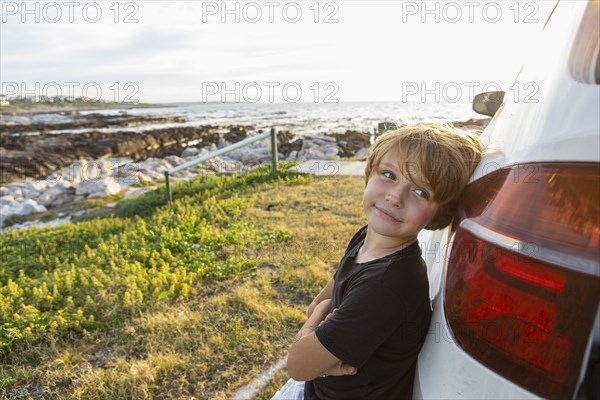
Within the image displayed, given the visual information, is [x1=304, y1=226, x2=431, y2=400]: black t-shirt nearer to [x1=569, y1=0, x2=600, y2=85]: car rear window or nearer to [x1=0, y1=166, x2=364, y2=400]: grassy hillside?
[x1=569, y1=0, x2=600, y2=85]: car rear window

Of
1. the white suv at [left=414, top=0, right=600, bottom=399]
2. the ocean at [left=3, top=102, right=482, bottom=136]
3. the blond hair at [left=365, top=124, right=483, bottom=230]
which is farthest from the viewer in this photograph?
the ocean at [left=3, top=102, right=482, bottom=136]

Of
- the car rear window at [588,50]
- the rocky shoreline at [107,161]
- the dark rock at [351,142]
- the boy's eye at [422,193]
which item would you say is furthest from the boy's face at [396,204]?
the dark rock at [351,142]

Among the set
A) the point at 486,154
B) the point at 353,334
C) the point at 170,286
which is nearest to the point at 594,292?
the point at 486,154

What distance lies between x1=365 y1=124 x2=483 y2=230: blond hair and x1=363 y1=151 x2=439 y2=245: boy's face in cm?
2

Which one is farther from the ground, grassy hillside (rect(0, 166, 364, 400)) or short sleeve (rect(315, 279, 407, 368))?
short sleeve (rect(315, 279, 407, 368))

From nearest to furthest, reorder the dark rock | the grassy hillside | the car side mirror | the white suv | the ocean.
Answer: the white suv
the car side mirror
the grassy hillside
the dark rock
the ocean

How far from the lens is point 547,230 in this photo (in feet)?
2.73

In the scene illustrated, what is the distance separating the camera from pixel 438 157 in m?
1.32

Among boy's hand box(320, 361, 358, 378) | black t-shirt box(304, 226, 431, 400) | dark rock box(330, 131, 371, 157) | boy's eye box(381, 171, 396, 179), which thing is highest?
dark rock box(330, 131, 371, 157)

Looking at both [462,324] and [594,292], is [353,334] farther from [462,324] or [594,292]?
[594,292]

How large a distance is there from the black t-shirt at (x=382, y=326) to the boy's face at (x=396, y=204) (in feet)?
0.28

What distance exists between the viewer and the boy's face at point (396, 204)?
1384 millimetres

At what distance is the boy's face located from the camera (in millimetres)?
1384

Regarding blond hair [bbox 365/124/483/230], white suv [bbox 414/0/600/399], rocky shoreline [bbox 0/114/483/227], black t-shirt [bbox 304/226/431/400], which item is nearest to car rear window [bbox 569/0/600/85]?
white suv [bbox 414/0/600/399]
